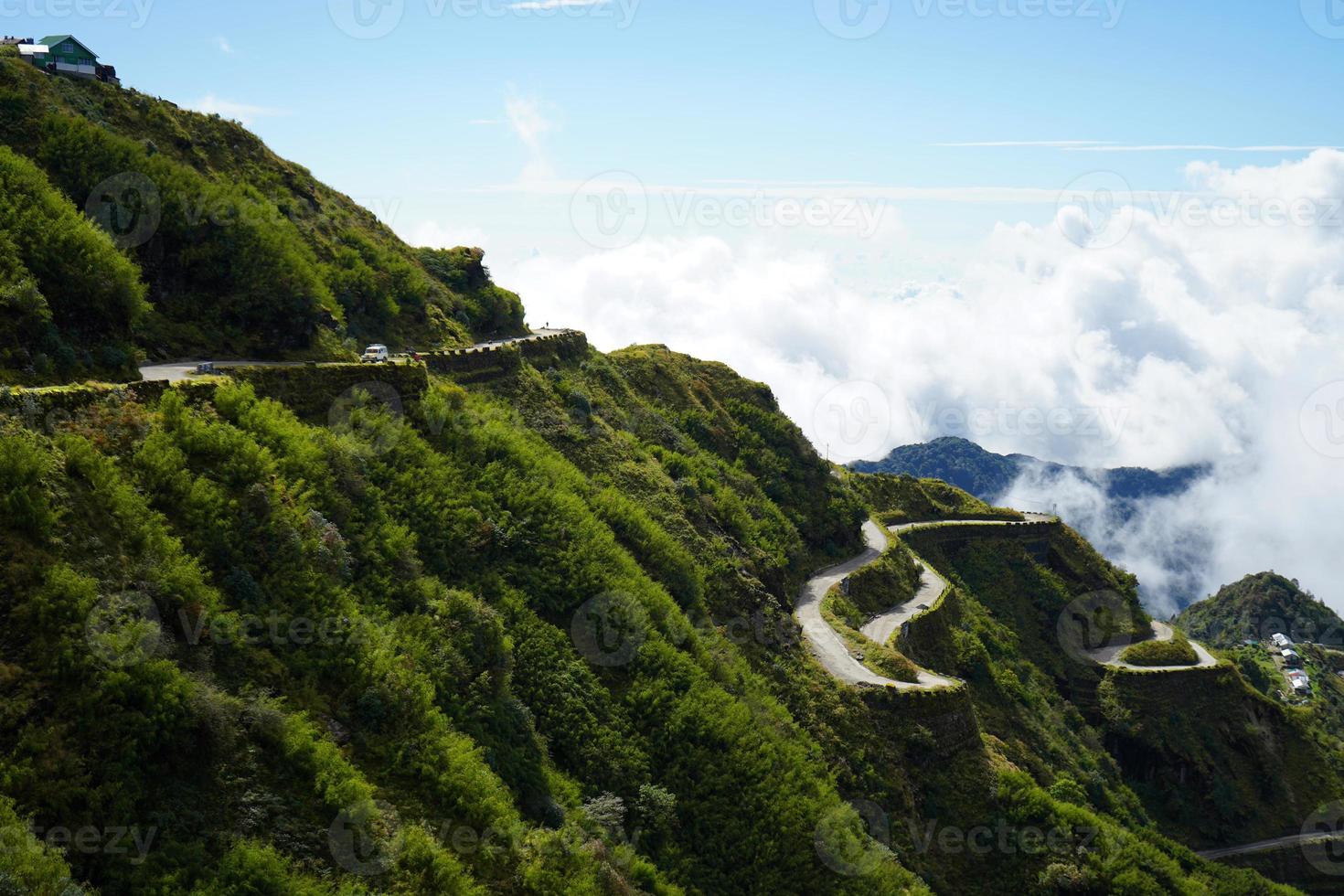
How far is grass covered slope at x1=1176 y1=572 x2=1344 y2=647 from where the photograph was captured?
554ft

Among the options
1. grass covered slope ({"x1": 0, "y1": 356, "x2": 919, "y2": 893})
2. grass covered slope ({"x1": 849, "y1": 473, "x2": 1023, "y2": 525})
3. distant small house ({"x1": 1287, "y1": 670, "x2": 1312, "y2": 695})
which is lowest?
grass covered slope ({"x1": 0, "y1": 356, "x2": 919, "y2": 893})

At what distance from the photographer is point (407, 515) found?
28000mm

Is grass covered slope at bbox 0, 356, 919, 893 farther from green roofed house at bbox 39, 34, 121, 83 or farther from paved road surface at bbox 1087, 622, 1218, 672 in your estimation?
paved road surface at bbox 1087, 622, 1218, 672

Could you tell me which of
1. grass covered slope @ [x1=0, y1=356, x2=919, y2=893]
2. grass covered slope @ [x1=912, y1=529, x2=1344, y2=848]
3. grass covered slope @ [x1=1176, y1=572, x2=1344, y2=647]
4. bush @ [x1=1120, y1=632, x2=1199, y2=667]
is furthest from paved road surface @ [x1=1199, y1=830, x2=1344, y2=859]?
grass covered slope @ [x1=1176, y1=572, x2=1344, y2=647]

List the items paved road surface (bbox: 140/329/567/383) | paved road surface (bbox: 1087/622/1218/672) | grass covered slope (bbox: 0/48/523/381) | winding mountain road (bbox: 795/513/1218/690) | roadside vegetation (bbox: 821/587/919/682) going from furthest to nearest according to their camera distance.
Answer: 1. paved road surface (bbox: 1087/622/1218/672)
2. roadside vegetation (bbox: 821/587/919/682)
3. winding mountain road (bbox: 795/513/1218/690)
4. grass covered slope (bbox: 0/48/523/381)
5. paved road surface (bbox: 140/329/567/383)

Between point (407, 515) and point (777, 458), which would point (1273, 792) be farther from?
point (407, 515)

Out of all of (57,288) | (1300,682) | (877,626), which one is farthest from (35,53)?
(1300,682)

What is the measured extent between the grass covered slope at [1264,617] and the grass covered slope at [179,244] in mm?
167286

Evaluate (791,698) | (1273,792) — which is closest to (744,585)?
(791,698)

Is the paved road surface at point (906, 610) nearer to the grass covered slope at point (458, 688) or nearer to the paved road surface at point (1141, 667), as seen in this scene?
the grass covered slope at point (458, 688)

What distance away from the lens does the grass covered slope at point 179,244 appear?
30.1 m

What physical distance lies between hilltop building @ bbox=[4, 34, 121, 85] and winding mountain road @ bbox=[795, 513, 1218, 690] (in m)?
45.5

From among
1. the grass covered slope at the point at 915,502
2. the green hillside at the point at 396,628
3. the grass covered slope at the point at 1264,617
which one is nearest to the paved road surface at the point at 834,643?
the green hillside at the point at 396,628

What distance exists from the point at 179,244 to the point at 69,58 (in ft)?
58.7
